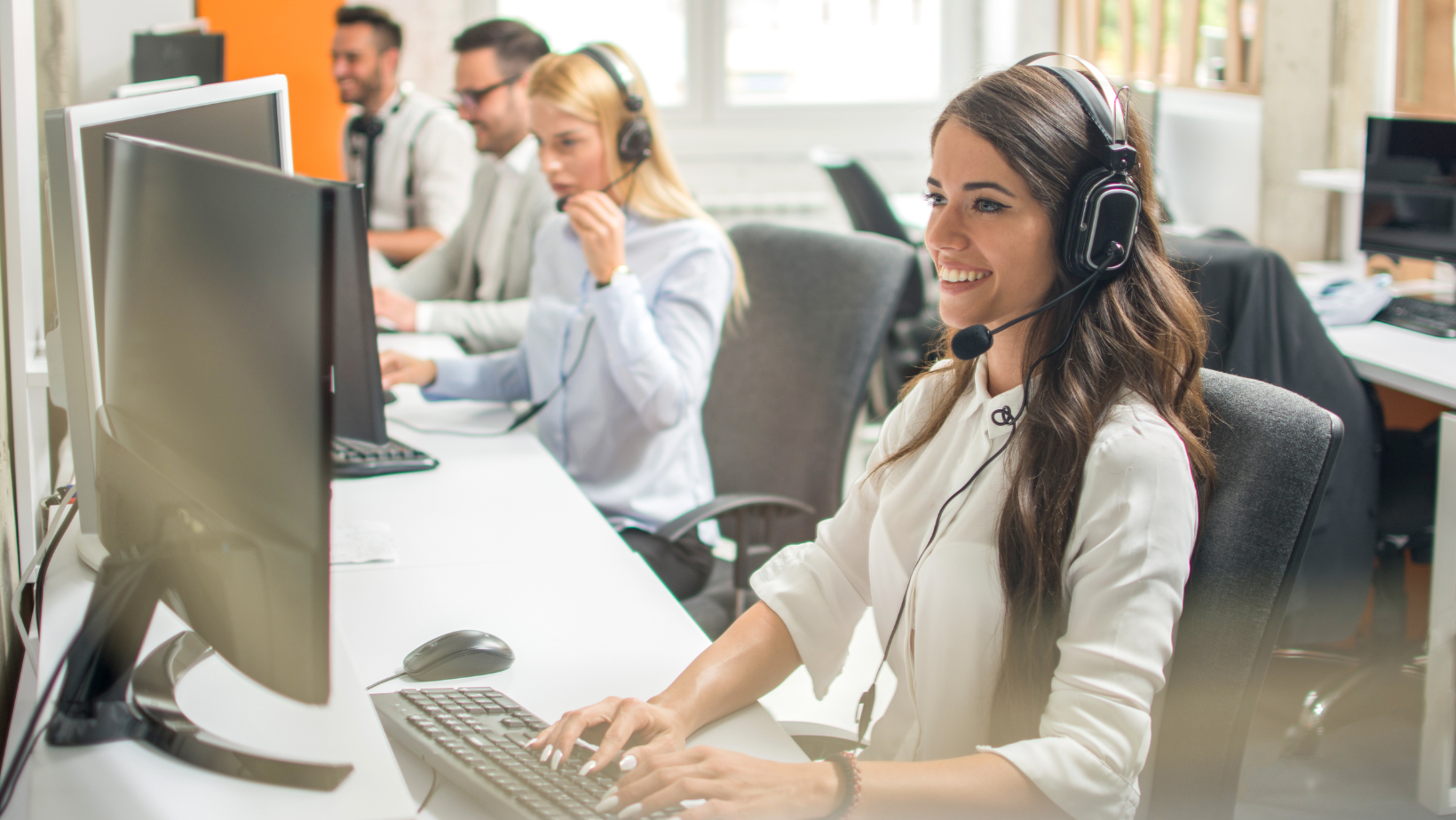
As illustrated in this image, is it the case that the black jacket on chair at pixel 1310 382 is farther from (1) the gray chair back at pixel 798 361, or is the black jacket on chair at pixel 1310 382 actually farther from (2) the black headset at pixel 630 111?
(2) the black headset at pixel 630 111

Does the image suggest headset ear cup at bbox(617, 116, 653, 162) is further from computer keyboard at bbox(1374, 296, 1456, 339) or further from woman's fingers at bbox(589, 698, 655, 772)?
computer keyboard at bbox(1374, 296, 1456, 339)

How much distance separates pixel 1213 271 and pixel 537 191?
52.3 inches

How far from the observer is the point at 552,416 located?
182 cm

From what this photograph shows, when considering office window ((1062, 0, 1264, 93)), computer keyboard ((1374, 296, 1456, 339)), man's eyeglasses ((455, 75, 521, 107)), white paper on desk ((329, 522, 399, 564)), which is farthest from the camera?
office window ((1062, 0, 1264, 93))

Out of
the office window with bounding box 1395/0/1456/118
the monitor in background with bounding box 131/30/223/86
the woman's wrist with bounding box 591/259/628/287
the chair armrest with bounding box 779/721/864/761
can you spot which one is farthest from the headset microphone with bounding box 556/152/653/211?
the office window with bounding box 1395/0/1456/118

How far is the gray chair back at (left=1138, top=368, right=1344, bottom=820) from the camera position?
847 mm

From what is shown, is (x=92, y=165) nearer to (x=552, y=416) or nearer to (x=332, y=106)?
(x=552, y=416)

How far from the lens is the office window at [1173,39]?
3572 mm

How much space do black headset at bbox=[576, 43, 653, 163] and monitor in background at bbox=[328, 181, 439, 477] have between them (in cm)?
48

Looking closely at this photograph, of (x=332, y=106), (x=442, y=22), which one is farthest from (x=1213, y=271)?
(x=442, y=22)

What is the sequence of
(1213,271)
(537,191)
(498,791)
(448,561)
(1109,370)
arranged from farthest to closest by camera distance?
(537,191) < (1213,271) < (448,561) < (1109,370) < (498,791)

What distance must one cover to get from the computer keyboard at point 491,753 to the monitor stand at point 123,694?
0.12 meters

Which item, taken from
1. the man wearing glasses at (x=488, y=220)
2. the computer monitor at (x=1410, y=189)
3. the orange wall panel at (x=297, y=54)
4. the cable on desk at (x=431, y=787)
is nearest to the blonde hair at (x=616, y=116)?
the man wearing glasses at (x=488, y=220)

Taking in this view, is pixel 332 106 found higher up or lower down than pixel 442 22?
lower down
